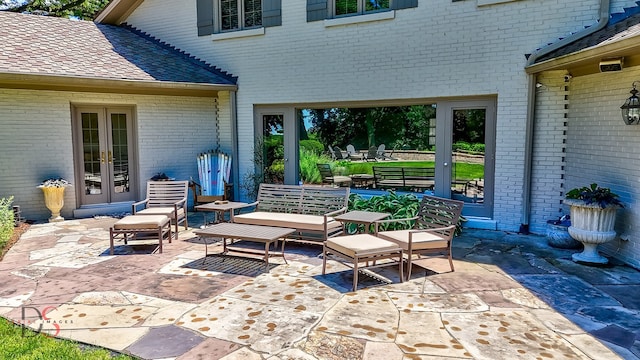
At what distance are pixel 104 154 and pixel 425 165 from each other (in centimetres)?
692

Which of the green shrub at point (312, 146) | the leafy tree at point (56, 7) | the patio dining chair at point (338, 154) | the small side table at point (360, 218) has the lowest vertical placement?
the small side table at point (360, 218)

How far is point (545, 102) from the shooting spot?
7496 millimetres

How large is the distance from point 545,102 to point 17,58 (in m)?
9.58

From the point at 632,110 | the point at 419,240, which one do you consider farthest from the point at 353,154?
the point at 632,110

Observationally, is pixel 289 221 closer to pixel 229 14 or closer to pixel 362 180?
pixel 362 180

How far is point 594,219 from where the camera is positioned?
5.77 m

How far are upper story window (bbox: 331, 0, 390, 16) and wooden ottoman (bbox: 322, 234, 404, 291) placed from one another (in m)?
5.25

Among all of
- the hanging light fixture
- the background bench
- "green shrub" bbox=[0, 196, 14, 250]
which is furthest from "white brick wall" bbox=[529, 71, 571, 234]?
"green shrub" bbox=[0, 196, 14, 250]

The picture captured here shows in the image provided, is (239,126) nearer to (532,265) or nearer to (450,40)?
(450,40)

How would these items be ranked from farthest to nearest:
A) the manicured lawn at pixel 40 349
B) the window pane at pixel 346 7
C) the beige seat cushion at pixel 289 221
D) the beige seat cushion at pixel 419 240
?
the window pane at pixel 346 7
the beige seat cushion at pixel 289 221
the beige seat cushion at pixel 419 240
the manicured lawn at pixel 40 349

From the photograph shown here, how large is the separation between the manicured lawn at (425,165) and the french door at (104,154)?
504 cm

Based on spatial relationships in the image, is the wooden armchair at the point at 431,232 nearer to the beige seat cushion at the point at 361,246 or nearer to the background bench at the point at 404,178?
the beige seat cushion at the point at 361,246

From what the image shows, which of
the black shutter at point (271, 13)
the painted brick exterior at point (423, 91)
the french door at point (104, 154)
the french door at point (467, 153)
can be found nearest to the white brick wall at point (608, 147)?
the painted brick exterior at point (423, 91)

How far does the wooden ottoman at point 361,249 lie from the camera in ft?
16.1
